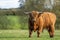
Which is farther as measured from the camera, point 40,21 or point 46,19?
point 46,19

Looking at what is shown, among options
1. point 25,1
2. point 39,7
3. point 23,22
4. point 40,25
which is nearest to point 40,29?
point 40,25

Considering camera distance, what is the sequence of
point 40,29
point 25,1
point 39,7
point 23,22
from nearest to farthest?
point 40,29 → point 23,22 → point 39,7 → point 25,1

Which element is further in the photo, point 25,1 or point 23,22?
point 25,1

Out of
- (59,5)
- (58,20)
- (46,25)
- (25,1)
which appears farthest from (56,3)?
(46,25)

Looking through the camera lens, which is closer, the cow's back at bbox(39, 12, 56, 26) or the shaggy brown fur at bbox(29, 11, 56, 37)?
the shaggy brown fur at bbox(29, 11, 56, 37)

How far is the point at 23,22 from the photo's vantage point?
50.0 metres

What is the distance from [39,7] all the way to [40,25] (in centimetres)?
3761

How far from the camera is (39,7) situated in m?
63.9

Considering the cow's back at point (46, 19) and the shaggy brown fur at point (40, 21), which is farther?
the cow's back at point (46, 19)

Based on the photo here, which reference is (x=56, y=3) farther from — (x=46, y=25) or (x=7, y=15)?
(x=46, y=25)

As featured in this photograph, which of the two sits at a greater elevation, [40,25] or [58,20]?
[40,25]

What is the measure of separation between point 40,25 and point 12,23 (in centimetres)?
2518

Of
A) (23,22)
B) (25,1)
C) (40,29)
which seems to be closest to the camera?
(40,29)

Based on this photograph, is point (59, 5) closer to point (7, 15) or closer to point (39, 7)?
point (39, 7)
